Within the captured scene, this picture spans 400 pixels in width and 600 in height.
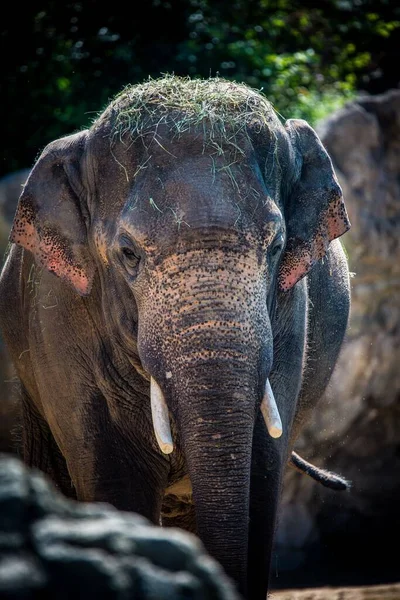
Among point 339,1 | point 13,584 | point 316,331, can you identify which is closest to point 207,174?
point 316,331

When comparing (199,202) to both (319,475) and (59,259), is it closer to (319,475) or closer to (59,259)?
(59,259)

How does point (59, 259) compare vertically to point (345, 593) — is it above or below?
above

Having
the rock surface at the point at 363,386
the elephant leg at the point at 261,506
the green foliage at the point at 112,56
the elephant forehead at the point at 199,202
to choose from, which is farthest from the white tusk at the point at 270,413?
the green foliage at the point at 112,56

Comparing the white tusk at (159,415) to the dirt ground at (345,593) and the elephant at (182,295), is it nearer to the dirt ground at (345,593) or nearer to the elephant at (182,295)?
the elephant at (182,295)

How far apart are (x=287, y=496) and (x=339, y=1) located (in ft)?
15.6

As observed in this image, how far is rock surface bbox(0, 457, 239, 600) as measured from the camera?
2.19 m

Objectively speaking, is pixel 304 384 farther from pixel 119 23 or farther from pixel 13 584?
pixel 119 23

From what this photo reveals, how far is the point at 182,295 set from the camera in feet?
14.7

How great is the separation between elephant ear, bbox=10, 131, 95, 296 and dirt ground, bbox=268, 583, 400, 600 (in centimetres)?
290

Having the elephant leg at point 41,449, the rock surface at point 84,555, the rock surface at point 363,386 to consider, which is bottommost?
the rock surface at point 363,386

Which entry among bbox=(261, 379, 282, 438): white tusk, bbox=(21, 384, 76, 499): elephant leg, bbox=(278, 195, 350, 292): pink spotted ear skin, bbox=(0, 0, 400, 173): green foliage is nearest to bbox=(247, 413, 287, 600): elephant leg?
bbox=(261, 379, 282, 438): white tusk

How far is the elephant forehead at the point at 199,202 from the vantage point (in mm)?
4578

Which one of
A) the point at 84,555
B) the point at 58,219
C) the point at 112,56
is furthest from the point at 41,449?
the point at 112,56

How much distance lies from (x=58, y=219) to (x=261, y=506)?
1.44 meters
